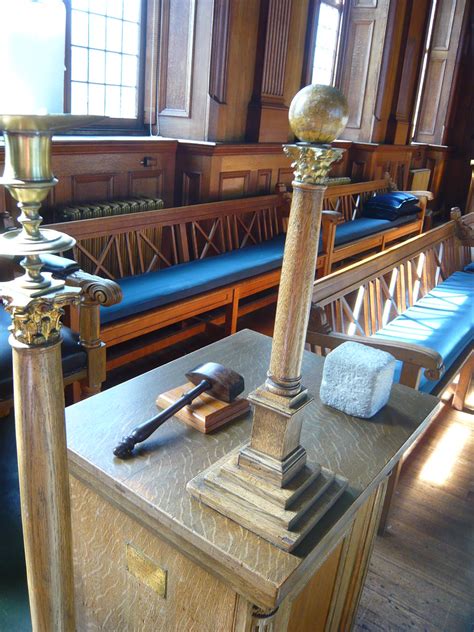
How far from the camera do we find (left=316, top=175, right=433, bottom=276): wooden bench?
484 centimetres

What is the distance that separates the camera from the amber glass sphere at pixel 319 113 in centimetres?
88

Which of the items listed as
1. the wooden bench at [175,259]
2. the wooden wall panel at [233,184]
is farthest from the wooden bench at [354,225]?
the wooden wall panel at [233,184]

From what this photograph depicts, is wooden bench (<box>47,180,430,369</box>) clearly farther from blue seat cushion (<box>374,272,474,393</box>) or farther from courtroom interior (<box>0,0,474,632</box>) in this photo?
blue seat cushion (<box>374,272,474,393</box>)

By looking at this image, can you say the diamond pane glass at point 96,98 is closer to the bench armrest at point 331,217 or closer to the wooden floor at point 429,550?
the bench armrest at point 331,217

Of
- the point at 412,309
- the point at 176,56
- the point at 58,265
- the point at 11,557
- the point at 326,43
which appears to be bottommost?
the point at 11,557

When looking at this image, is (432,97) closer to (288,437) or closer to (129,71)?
(129,71)

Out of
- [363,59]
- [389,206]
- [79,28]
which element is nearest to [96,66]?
[79,28]

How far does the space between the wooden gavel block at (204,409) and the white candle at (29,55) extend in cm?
91

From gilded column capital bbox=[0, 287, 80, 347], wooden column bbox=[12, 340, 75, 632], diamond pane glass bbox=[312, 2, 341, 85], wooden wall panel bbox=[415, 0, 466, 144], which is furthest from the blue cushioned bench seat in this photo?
wooden wall panel bbox=[415, 0, 466, 144]

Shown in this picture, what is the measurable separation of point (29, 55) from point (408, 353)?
1.93 meters

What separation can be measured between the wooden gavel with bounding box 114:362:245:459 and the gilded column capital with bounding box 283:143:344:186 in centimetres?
64

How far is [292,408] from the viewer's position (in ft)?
3.47

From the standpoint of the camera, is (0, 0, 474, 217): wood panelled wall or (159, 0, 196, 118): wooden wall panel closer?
(0, 0, 474, 217): wood panelled wall

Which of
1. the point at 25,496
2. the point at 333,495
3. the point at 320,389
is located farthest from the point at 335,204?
the point at 25,496
